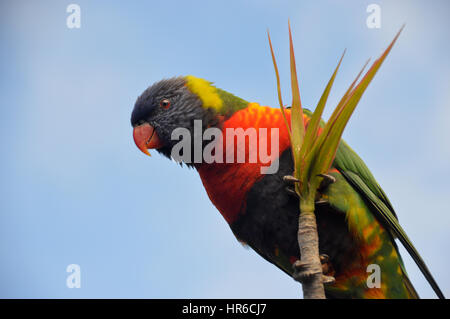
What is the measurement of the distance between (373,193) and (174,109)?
62.4 inches

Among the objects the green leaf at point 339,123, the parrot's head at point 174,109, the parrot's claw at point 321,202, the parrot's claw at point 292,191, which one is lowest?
the parrot's claw at point 321,202

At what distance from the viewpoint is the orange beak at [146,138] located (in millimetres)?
3029

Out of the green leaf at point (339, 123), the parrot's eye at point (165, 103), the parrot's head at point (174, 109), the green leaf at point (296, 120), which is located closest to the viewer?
the green leaf at point (339, 123)

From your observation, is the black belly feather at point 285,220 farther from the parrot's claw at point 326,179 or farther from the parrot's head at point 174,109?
the parrot's head at point 174,109

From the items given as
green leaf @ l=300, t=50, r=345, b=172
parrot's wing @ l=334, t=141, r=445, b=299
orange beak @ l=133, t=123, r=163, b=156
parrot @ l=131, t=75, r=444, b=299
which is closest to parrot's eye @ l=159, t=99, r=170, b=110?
parrot @ l=131, t=75, r=444, b=299

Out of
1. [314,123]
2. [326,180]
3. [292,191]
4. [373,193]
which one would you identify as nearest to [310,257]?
[292,191]

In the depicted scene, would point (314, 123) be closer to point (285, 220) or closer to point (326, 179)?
point (326, 179)

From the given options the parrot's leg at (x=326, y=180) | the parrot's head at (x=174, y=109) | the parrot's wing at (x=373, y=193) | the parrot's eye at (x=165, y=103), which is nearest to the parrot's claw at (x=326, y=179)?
the parrot's leg at (x=326, y=180)

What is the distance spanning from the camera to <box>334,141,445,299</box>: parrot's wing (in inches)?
98.3

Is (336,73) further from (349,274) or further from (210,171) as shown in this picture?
(349,274)

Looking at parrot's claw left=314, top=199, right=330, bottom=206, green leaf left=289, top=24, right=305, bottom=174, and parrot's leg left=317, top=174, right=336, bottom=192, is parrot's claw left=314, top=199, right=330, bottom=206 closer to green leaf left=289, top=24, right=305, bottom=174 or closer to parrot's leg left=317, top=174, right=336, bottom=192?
parrot's leg left=317, top=174, right=336, bottom=192

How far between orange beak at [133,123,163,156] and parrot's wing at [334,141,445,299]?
1348 millimetres
